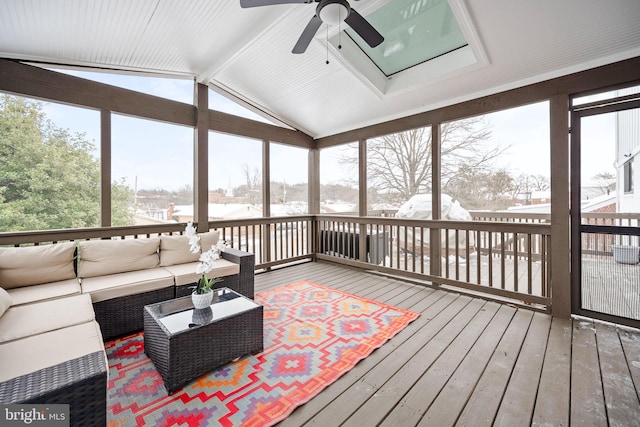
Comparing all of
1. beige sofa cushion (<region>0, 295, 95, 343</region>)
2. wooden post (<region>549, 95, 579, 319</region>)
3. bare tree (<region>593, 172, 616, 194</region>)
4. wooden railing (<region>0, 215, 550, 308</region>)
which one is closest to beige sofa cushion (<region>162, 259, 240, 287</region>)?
beige sofa cushion (<region>0, 295, 95, 343</region>)

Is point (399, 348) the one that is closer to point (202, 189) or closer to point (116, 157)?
point (202, 189)

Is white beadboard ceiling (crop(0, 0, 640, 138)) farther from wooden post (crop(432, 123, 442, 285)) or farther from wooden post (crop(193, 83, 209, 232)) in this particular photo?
wooden post (crop(432, 123, 442, 285))

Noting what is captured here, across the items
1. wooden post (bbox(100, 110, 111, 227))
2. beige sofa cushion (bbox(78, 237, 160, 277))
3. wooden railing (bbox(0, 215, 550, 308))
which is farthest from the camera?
Answer: wooden post (bbox(100, 110, 111, 227))

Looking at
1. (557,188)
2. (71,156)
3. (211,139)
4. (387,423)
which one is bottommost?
(387,423)

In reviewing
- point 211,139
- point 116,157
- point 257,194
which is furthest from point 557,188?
point 116,157

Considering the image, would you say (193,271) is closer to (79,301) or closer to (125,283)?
(125,283)

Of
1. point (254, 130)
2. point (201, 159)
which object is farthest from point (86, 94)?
point (254, 130)

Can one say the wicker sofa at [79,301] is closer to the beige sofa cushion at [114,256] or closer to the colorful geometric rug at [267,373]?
the beige sofa cushion at [114,256]

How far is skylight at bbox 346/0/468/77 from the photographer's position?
3027mm

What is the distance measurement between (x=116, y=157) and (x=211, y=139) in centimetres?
134

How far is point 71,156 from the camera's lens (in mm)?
3572

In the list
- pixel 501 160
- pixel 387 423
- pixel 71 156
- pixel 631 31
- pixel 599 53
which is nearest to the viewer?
pixel 387 423

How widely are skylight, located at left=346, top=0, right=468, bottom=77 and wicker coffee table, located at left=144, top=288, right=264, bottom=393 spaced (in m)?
3.31

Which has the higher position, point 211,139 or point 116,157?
point 211,139
